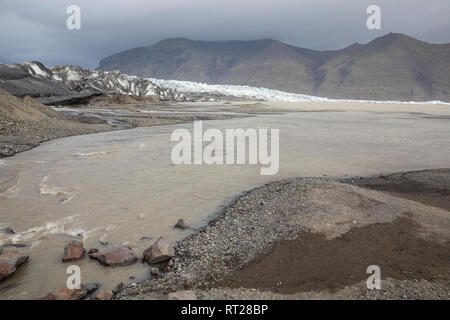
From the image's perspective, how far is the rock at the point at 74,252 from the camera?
17.8 feet

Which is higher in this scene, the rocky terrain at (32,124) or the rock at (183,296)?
the rocky terrain at (32,124)

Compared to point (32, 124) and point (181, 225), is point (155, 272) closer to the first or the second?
point (181, 225)

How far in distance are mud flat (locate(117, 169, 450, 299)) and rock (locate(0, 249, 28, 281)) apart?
1998mm

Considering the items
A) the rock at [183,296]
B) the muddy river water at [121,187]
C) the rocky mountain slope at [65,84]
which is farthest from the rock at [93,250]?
the rocky mountain slope at [65,84]

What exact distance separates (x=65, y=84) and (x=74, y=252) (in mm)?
54902

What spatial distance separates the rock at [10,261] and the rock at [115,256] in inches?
43.5

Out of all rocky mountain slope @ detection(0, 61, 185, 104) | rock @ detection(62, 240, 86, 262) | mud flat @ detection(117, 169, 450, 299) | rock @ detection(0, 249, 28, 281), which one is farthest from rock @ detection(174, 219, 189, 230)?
rocky mountain slope @ detection(0, 61, 185, 104)

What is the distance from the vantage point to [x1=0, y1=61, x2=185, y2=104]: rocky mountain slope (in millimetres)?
38547

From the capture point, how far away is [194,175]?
428 inches

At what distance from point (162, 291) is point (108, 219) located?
10.9 ft

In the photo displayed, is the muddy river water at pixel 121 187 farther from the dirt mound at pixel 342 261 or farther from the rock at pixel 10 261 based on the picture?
the dirt mound at pixel 342 261

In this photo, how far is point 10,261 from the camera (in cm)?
511

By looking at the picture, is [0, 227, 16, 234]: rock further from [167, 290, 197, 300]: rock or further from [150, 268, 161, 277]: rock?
[167, 290, 197, 300]: rock
